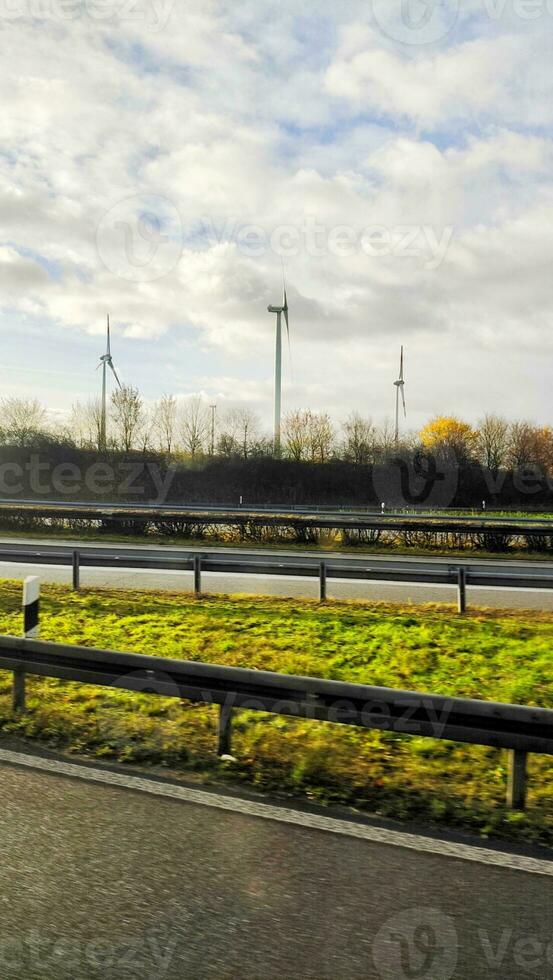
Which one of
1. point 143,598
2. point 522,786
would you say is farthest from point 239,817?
point 143,598

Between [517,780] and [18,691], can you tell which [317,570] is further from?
[517,780]

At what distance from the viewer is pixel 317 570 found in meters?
12.4

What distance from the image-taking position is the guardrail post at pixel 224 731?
5.17 m

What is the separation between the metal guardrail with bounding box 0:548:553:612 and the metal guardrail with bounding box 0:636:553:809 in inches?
258

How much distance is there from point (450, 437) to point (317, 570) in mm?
63500

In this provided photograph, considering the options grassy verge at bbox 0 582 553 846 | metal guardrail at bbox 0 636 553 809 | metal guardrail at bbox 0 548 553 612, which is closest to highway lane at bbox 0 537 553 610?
metal guardrail at bbox 0 548 553 612

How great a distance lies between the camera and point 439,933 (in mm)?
3033

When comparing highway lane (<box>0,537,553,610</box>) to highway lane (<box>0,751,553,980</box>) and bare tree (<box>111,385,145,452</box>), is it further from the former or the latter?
bare tree (<box>111,385,145,452</box>)

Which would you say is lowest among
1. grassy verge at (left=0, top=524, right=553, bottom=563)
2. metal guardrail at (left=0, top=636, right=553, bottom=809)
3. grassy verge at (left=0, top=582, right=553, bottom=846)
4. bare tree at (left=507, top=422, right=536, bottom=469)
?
grassy verge at (left=0, top=582, right=553, bottom=846)

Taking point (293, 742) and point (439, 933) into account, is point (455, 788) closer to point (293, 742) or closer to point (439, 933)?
point (293, 742)

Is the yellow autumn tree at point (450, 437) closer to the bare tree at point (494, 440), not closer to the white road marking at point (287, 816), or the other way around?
the bare tree at point (494, 440)

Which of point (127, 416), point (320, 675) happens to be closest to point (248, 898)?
point (320, 675)

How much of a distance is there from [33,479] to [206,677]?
47767mm

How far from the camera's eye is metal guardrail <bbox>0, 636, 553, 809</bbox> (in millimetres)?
4398
